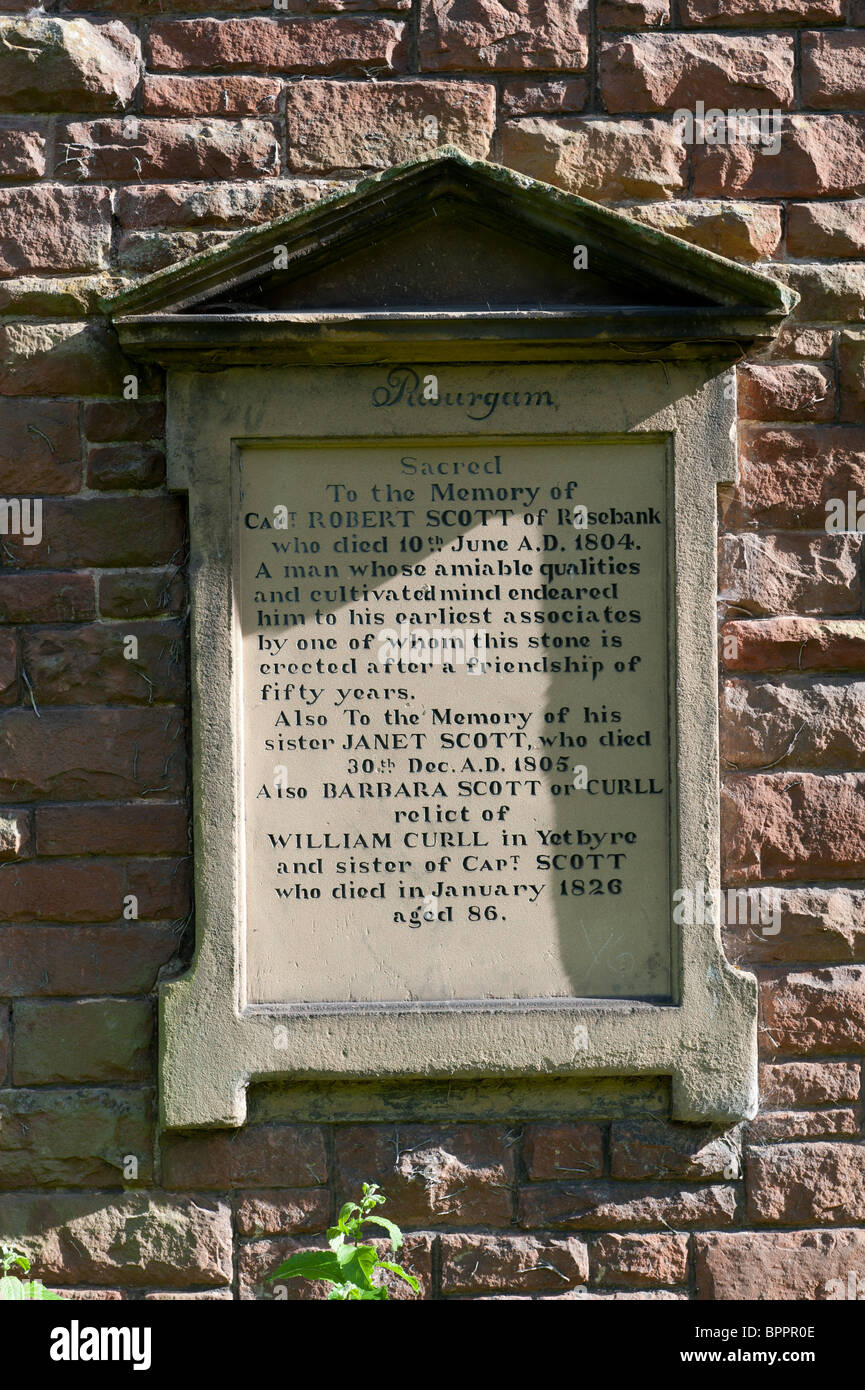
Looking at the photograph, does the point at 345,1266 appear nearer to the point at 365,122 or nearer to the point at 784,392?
the point at 784,392

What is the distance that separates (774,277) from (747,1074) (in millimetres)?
2088

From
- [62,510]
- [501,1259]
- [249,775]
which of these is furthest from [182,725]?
[501,1259]

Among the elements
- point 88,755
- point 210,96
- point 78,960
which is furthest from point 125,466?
point 78,960

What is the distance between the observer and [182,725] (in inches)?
126

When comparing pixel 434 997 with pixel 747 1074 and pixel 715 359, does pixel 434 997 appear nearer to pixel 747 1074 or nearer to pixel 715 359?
pixel 747 1074

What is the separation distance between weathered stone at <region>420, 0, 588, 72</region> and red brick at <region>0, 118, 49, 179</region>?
104cm

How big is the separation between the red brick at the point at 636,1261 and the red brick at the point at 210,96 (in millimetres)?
3100

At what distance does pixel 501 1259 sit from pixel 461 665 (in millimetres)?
1546

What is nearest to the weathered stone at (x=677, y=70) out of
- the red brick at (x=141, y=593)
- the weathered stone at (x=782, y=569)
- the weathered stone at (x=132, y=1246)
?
the weathered stone at (x=782, y=569)

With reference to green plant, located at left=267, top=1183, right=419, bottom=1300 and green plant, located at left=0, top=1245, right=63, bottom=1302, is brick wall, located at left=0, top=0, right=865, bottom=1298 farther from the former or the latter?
green plant, located at left=267, top=1183, right=419, bottom=1300

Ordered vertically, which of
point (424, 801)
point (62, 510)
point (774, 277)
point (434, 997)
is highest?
point (774, 277)

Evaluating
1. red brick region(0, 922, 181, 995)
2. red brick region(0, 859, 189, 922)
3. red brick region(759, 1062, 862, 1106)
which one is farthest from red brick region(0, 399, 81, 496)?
red brick region(759, 1062, 862, 1106)

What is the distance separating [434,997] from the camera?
10.4 ft

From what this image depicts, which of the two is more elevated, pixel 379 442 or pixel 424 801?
pixel 379 442
